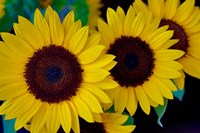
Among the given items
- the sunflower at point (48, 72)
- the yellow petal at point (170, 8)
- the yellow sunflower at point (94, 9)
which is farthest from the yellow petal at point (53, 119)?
the yellow sunflower at point (94, 9)

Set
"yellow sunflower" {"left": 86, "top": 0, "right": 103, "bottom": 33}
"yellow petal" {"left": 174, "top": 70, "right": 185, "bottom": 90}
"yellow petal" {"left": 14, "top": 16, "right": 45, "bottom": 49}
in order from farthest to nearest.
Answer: "yellow sunflower" {"left": 86, "top": 0, "right": 103, "bottom": 33}, "yellow petal" {"left": 174, "top": 70, "right": 185, "bottom": 90}, "yellow petal" {"left": 14, "top": 16, "right": 45, "bottom": 49}

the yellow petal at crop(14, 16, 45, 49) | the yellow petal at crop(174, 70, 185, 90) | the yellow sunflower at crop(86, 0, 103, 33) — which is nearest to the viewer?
the yellow petal at crop(14, 16, 45, 49)

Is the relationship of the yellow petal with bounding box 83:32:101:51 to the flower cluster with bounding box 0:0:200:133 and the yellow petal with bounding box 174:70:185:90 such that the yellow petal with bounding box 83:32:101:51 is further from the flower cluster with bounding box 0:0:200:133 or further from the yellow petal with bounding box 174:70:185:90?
the yellow petal with bounding box 174:70:185:90

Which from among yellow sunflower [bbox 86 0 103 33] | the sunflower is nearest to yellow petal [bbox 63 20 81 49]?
the sunflower

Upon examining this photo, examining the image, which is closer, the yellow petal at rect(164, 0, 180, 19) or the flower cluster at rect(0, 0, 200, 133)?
the flower cluster at rect(0, 0, 200, 133)

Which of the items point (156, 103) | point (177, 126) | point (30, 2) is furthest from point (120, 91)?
point (177, 126)

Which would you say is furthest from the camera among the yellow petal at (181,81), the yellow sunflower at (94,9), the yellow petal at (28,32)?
the yellow sunflower at (94,9)

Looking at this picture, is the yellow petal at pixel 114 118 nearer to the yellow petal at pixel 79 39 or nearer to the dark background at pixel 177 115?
the yellow petal at pixel 79 39

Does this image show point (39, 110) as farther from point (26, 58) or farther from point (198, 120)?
point (198, 120)
